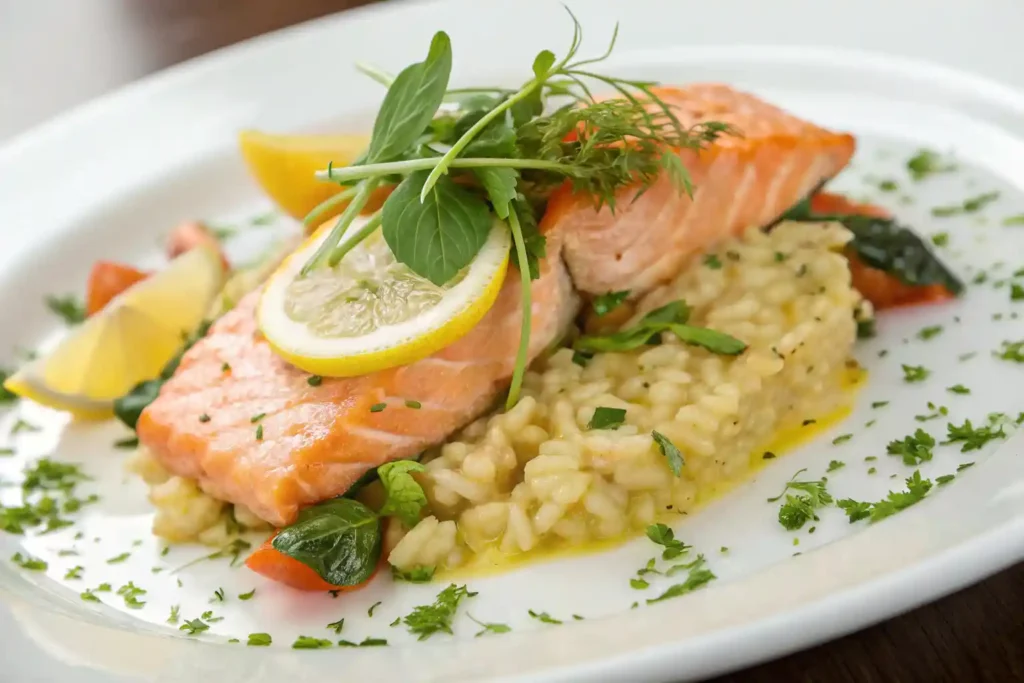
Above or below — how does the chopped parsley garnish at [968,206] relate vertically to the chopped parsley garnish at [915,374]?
above

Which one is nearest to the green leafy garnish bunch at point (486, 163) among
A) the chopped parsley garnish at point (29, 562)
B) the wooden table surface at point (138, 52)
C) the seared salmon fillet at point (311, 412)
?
the seared salmon fillet at point (311, 412)

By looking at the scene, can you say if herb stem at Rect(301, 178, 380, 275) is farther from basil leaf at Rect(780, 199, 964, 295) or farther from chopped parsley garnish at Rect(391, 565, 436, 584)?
basil leaf at Rect(780, 199, 964, 295)

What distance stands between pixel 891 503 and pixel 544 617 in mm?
806

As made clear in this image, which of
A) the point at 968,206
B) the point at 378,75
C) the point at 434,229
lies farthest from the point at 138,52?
the point at 968,206

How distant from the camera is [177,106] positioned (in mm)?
4586

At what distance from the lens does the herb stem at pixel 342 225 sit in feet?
8.58

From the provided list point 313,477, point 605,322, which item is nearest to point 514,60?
point 605,322

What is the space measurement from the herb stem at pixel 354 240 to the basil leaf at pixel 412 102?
0.18 meters

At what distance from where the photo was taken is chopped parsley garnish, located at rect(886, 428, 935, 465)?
2365 millimetres

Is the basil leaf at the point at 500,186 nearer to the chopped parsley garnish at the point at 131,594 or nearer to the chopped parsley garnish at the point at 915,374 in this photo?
the chopped parsley garnish at the point at 915,374

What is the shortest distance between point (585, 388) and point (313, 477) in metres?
0.76

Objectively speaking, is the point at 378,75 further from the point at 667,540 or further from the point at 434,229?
the point at 667,540

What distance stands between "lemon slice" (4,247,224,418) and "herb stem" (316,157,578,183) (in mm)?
1163

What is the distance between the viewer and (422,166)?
2.50m
